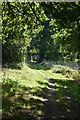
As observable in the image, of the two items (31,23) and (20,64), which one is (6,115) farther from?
(20,64)

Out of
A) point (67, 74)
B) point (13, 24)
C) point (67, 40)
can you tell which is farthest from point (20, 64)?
point (13, 24)

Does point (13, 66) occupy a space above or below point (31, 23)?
below

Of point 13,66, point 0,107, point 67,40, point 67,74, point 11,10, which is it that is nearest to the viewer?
point 0,107

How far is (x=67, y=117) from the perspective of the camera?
991 cm

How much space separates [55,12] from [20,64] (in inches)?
698

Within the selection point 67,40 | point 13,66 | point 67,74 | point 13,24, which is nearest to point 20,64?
point 13,66

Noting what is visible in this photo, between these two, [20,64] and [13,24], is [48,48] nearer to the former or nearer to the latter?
[20,64]

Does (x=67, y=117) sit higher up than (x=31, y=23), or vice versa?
(x=31, y=23)

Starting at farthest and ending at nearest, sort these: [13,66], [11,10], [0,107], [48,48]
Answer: [48,48], [13,66], [11,10], [0,107]

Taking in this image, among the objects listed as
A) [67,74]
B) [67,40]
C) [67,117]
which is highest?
[67,40]

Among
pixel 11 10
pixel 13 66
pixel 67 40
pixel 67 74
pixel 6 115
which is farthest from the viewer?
pixel 67 74

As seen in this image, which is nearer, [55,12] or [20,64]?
[55,12]

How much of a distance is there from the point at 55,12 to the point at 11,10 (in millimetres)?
3261

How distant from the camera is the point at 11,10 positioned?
14367mm
